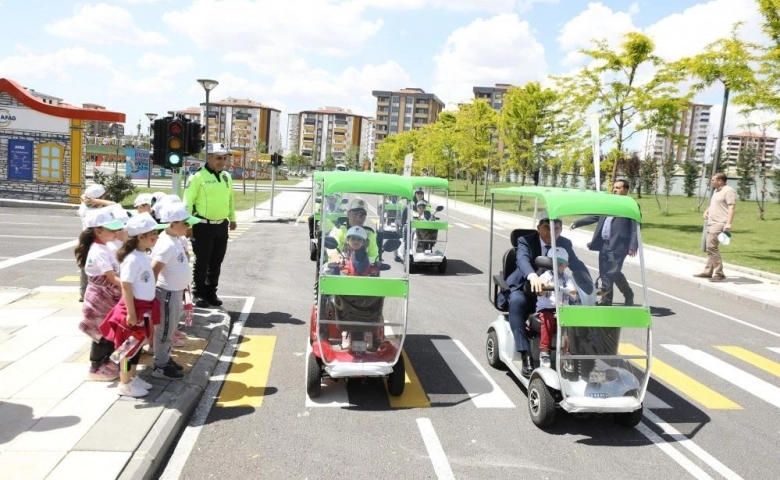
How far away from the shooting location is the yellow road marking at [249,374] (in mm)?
5629

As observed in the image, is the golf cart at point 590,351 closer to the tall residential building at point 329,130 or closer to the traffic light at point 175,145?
the traffic light at point 175,145

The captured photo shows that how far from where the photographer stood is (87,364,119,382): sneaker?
5.49 m

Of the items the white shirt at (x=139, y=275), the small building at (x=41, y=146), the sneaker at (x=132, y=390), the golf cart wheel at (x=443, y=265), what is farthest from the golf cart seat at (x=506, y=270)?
the small building at (x=41, y=146)

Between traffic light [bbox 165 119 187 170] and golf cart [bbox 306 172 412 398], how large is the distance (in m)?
3.54

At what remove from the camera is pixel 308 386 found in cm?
568

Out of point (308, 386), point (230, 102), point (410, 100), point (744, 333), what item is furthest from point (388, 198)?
point (230, 102)

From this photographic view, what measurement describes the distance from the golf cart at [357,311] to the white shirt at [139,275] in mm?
1456

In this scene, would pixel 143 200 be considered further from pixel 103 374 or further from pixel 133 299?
pixel 133 299

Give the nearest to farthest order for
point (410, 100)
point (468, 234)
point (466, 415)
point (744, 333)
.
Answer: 1. point (466, 415)
2. point (744, 333)
3. point (468, 234)
4. point (410, 100)

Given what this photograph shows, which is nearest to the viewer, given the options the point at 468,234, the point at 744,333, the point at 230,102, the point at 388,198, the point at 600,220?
the point at 600,220

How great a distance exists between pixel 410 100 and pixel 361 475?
5894 inches

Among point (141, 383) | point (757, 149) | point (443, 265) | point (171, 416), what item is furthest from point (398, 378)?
point (757, 149)

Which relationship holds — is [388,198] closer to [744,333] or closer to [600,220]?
[600,220]

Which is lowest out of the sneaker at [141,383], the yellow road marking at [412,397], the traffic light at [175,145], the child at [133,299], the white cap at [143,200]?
the yellow road marking at [412,397]
